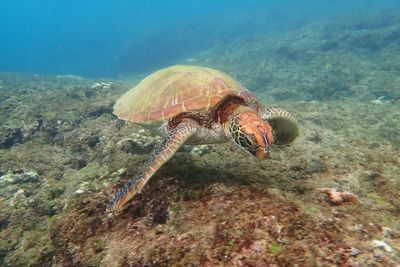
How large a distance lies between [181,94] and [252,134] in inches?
55.1

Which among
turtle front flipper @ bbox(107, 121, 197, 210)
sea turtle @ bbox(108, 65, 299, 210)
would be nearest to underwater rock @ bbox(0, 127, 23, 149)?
sea turtle @ bbox(108, 65, 299, 210)

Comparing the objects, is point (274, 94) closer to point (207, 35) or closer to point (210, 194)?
point (210, 194)

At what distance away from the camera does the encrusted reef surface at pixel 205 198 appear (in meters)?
2.19

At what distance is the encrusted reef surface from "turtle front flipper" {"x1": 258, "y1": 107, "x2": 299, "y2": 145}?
0.99ft

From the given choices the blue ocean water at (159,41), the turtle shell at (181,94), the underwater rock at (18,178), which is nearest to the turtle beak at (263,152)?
the turtle shell at (181,94)

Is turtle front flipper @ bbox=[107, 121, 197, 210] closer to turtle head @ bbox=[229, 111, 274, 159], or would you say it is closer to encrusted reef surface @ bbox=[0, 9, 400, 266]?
encrusted reef surface @ bbox=[0, 9, 400, 266]

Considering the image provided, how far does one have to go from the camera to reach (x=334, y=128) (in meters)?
6.52

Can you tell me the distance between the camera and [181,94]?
4.08 meters

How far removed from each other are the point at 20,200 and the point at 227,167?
2766 mm

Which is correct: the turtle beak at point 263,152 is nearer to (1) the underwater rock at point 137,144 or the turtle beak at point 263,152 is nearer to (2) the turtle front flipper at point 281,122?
(2) the turtle front flipper at point 281,122

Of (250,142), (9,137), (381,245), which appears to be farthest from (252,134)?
(9,137)

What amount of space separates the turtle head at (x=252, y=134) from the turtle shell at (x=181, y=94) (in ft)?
2.14

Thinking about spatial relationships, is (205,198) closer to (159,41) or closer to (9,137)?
(9,137)

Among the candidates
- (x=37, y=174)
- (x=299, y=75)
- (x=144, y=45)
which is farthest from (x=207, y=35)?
(x=37, y=174)
